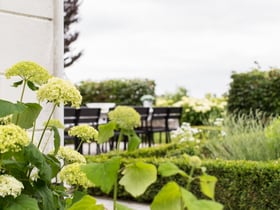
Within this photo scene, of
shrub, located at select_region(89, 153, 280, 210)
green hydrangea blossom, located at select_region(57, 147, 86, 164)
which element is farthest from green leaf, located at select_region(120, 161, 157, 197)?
shrub, located at select_region(89, 153, 280, 210)

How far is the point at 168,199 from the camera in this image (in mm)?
671

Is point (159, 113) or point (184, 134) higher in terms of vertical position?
point (159, 113)

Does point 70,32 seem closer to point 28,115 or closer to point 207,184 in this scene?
point 28,115

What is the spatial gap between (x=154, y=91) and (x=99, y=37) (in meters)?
4.33

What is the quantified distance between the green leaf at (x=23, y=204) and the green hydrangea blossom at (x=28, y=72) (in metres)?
0.31

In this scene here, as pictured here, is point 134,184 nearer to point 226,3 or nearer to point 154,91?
point 154,91

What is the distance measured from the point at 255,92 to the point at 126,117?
1065 cm

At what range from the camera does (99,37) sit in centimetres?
1859

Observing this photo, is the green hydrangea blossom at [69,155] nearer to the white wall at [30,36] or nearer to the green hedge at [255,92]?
the white wall at [30,36]

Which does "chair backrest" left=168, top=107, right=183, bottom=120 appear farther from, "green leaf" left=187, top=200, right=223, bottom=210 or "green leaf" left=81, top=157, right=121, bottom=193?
"green leaf" left=187, top=200, right=223, bottom=210

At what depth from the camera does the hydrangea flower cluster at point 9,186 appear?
2.78ft

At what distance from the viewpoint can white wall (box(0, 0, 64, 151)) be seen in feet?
6.43

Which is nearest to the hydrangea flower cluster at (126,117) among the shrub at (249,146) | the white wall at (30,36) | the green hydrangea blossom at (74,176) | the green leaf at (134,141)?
the green leaf at (134,141)

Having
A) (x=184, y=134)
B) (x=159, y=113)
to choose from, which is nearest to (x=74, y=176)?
(x=184, y=134)
